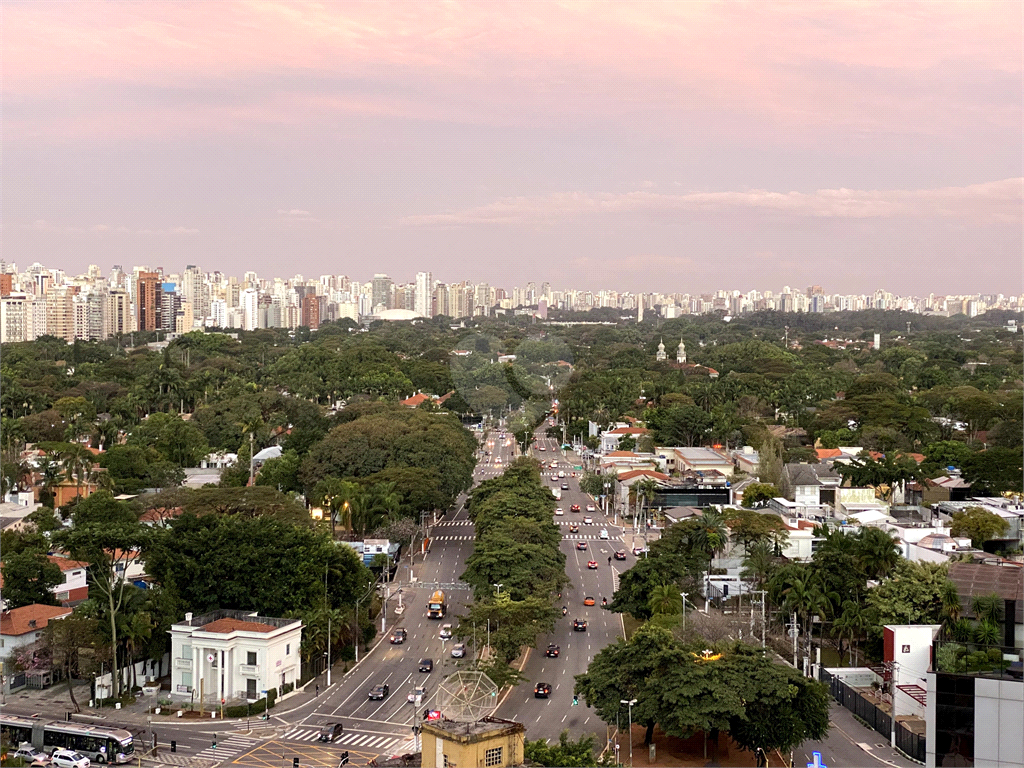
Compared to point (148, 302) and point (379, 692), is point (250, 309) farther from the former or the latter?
point (379, 692)

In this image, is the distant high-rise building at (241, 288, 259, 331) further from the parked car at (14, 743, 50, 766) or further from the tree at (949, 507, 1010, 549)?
the parked car at (14, 743, 50, 766)

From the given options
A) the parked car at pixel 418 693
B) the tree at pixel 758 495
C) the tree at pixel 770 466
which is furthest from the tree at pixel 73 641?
the tree at pixel 770 466

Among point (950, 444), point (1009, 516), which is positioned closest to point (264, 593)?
point (1009, 516)

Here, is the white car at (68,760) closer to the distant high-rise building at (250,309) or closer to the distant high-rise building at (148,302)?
the distant high-rise building at (148,302)

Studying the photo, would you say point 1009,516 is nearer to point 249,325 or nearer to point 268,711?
point 268,711

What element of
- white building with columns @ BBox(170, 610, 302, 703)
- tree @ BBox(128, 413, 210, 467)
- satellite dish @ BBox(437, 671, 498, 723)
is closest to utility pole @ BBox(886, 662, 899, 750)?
satellite dish @ BBox(437, 671, 498, 723)

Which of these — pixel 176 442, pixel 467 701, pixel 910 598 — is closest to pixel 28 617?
pixel 467 701
